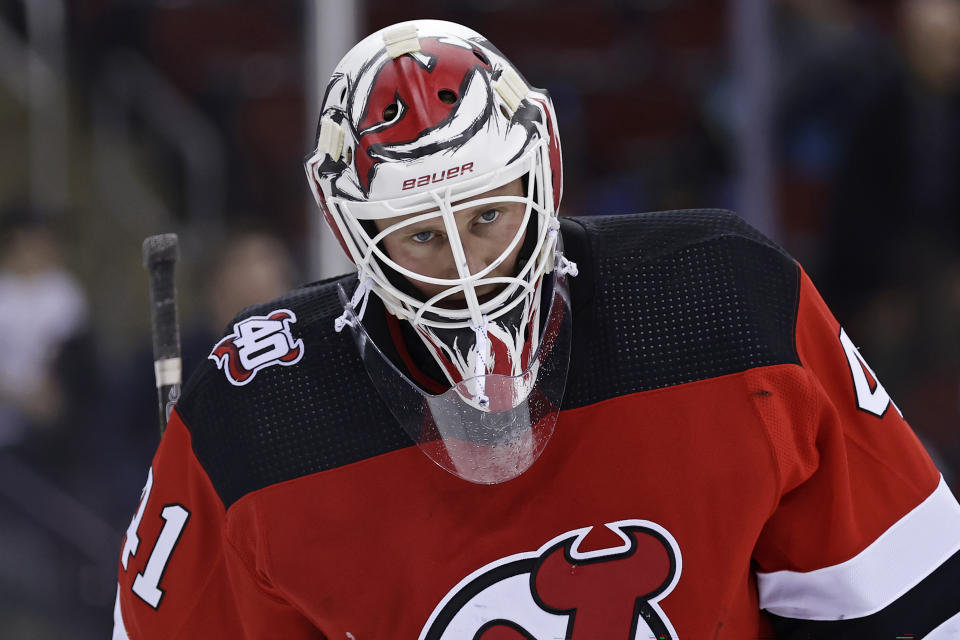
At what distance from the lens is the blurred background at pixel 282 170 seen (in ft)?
9.62

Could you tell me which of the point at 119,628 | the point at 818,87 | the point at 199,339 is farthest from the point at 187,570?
the point at 818,87

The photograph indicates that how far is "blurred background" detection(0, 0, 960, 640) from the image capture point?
2.93m

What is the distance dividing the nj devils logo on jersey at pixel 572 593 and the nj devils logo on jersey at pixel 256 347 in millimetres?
334

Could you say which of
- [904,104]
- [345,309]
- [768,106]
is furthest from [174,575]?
[768,106]

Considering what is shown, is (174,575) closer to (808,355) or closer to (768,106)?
(808,355)

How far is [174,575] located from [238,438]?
201mm

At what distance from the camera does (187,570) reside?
4.61 feet

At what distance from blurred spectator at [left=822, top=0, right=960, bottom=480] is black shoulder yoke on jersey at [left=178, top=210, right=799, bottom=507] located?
1735 mm

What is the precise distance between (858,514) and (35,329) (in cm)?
322

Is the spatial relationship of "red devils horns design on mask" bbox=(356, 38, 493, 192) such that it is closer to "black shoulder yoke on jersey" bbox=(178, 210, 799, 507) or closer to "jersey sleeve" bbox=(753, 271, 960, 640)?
"black shoulder yoke on jersey" bbox=(178, 210, 799, 507)

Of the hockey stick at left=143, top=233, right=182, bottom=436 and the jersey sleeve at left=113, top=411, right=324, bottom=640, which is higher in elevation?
the hockey stick at left=143, top=233, right=182, bottom=436

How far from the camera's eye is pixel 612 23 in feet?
17.2

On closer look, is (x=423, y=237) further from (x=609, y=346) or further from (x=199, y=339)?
(x=199, y=339)

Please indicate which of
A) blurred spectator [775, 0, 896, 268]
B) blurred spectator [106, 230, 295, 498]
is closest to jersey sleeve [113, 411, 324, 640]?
blurred spectator [106, 230, 295, 498]
